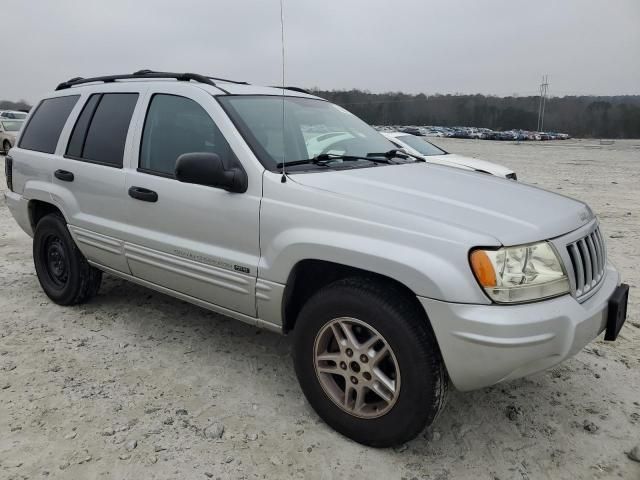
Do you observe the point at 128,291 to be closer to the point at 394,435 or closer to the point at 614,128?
the point at 394,435

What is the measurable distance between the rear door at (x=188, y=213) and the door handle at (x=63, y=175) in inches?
29.7

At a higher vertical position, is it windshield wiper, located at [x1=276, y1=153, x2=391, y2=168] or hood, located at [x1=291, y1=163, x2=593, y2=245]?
windshield wiper, located at [x1=276, y1=153, x2=391, y2=168]

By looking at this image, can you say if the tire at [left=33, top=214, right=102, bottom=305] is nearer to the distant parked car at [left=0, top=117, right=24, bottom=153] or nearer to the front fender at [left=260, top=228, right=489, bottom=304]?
the front fender at [left=260, top=228, right=489, bottom=304]

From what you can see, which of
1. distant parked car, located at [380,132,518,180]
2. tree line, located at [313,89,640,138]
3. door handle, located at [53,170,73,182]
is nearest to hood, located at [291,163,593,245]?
door handle, located at [53,170,73,182]

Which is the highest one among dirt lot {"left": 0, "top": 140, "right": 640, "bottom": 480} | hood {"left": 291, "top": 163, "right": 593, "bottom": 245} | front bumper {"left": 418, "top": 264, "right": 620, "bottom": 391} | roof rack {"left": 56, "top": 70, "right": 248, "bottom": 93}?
roof rack {"left": 56, "top": 70, "right": 248, "bottom": 93}

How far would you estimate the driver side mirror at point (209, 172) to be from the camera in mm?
2723

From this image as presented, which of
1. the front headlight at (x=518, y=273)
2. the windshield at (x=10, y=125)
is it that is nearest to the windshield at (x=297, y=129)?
the front headlight at (x=518, y=273)

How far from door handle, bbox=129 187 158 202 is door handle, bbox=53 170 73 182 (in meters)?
0.83

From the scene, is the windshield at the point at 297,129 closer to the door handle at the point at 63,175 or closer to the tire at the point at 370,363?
the tire at the point at 370,363

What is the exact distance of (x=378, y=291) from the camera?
7.93 feet

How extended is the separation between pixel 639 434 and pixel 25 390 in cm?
344

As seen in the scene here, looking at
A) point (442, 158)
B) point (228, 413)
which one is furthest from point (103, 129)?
point (442, 158)

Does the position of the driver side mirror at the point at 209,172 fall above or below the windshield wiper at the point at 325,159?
below

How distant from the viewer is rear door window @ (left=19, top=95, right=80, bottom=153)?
4.22 meters
